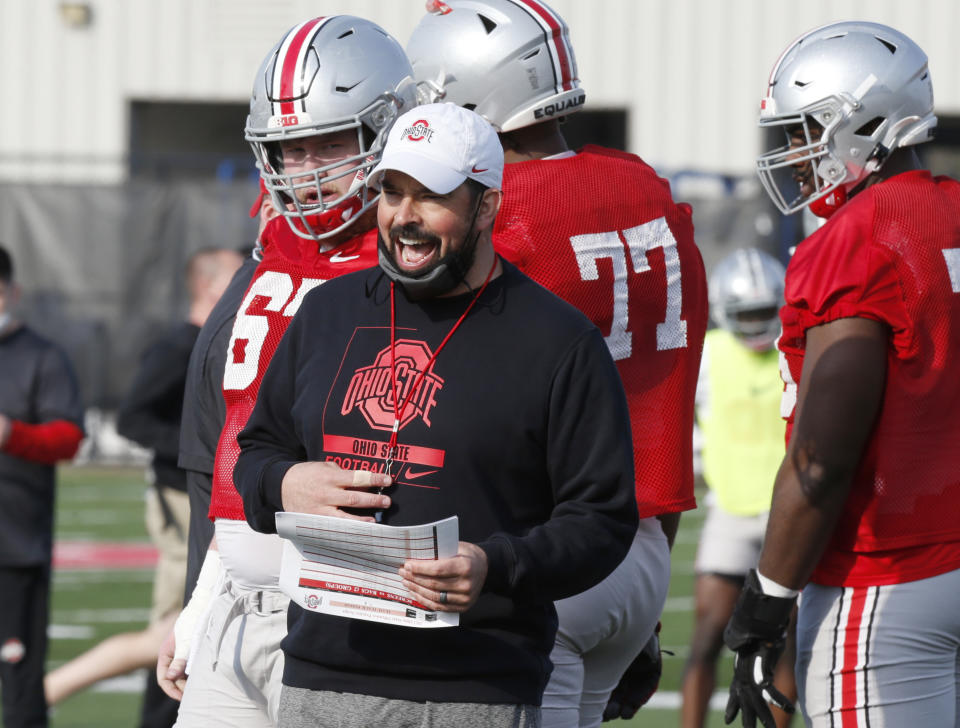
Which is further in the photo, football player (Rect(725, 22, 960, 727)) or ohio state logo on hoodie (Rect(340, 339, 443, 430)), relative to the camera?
football player (Rect(725, 22, 960, 727))

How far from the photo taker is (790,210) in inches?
147

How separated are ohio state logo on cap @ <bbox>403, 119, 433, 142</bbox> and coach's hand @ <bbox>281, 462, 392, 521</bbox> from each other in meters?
0.60

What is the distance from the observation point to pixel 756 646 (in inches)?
132

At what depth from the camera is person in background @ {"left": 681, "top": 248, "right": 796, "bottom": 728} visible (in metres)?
6.37

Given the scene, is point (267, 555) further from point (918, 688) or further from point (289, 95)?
point (918, 688)

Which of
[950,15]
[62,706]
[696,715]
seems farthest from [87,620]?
[950,15]

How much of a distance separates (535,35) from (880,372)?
3.78 ft

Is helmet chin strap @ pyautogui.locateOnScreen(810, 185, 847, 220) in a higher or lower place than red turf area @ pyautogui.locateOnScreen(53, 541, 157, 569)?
higher

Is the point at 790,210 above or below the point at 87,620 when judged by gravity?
above

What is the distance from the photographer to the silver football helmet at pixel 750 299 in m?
7.41

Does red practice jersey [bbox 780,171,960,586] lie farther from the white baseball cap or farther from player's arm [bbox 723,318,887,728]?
the white baseball cap

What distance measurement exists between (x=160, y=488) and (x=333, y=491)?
4.36m

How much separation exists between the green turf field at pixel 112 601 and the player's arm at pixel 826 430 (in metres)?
3.65

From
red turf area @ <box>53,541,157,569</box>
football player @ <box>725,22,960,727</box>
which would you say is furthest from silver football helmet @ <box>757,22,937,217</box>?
red turf area @ <box>53,541,157,569</box>
